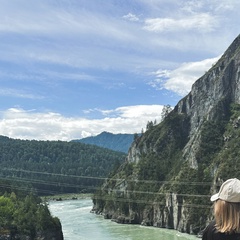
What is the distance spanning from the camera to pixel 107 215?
110812mm

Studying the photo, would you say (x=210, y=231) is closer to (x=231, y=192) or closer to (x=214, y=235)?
(x=214, y=235)

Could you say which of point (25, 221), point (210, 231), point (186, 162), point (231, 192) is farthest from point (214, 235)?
point (186, 162)

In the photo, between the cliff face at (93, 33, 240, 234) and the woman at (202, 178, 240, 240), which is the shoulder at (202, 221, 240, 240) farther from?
the cliff face at (93, 33, 240, 234)

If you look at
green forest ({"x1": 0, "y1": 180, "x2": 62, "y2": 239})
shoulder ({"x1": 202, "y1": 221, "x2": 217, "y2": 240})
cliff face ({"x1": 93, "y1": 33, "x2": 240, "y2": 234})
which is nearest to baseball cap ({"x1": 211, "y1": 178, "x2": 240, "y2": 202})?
shoulder ({"x1": 202, "y1": 221, "x2": 217, "y2": 240})

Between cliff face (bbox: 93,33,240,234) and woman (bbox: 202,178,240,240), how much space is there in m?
77.1

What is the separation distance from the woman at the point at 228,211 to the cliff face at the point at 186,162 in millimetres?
77082

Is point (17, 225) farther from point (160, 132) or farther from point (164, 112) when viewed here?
point (164, 112)

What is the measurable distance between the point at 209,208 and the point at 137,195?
97.1 feet

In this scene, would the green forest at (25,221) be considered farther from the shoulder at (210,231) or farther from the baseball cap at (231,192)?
the baseball cap at (231,192)

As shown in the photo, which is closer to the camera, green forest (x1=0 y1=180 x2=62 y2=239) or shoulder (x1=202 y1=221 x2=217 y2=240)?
shoulder (x1=202 y1=221 x2=217 y2=240)

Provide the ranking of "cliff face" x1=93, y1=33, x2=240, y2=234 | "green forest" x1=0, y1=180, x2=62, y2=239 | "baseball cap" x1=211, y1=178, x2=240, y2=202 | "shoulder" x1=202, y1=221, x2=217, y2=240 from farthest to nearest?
"cliff face" x1=93, y1=33, x2=240, y2=234
"green forest" x1=0, y1=180, x2=62, y2=239
"shoulder" x1=202, y1=221, x2=217, y2=240
"baseball cap" x1=211, y1=178, x2=240, y2=202

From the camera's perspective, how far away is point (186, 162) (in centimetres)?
10269

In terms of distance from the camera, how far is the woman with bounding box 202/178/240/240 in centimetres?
500

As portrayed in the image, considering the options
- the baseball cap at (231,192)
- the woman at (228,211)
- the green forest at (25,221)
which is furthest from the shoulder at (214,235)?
the green forest at (25,221)
